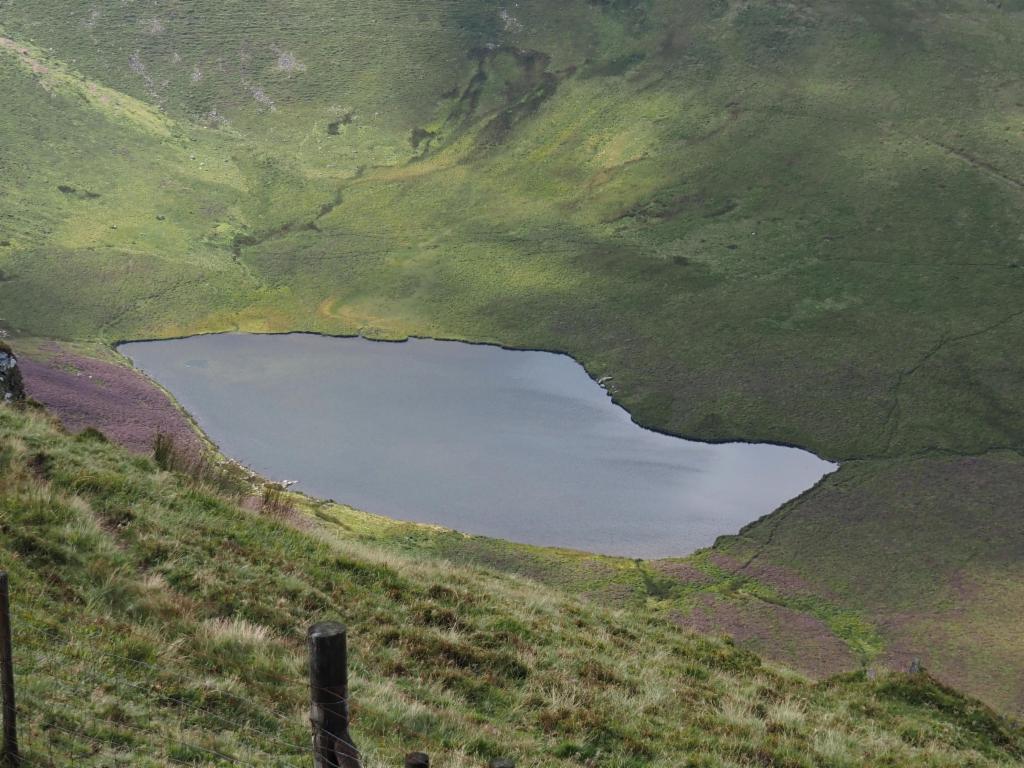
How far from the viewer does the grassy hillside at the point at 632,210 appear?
212 ft

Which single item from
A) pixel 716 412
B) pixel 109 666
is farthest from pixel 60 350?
pixel 109 666

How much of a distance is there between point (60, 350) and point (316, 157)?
46819 millimetres

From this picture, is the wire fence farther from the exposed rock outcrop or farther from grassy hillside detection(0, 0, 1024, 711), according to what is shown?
grassy hillside detection(0, 0, 1024, 711)

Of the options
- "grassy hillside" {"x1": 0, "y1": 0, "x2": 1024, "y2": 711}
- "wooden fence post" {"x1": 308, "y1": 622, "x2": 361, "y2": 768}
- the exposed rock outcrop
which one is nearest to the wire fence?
"wooden fence post" {"x1": 308, "y1": 622, "x2": 361, "y2": 768}

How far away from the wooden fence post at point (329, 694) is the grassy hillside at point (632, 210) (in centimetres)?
4120

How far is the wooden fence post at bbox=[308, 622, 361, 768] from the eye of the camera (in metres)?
7.25

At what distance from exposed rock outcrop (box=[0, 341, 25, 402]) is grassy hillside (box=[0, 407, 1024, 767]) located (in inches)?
183

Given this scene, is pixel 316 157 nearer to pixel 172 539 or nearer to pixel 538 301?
pixel 538 301

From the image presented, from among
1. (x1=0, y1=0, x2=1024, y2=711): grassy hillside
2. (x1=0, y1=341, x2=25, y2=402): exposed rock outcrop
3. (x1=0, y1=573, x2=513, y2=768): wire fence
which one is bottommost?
(x1=0, y1=573, x2=513, y2=768): wire fence

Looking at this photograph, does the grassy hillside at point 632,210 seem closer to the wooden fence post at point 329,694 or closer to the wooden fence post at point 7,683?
the wooden fence post at point 329,694

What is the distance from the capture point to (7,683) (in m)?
7.88

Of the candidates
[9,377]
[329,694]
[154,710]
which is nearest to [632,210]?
[9,377]

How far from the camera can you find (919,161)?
317 feet

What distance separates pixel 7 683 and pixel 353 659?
251 inches
